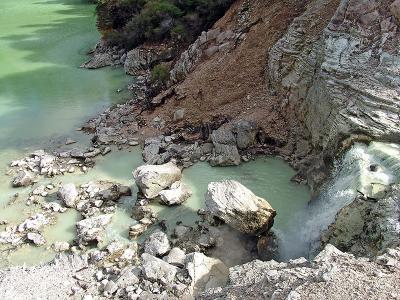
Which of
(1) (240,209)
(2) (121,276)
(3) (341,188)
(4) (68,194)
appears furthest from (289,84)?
(2) (121,276)

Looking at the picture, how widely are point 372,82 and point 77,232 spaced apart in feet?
27.9

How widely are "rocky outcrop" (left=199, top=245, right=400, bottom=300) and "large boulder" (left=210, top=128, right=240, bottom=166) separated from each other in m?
5.87

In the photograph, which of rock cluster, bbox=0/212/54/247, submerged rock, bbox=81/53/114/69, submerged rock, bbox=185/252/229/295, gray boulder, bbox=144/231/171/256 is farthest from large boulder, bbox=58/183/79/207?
submerged rock, bbox=81/53/114/69

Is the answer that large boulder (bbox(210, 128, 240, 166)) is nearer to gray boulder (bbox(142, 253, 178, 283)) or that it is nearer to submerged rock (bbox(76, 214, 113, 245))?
submerged rock (bbox(76, 214, 113, 245))

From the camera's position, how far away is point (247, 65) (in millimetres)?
17078

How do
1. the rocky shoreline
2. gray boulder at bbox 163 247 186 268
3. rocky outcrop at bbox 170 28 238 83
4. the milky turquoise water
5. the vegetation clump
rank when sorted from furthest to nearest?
the vegetation clump, rocky outcrop at bbox 170 28 238 83, the milky turquoise water, gray boulder at bbox 163 247 186 268, the rocky shoreline

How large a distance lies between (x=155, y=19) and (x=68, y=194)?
1364cm

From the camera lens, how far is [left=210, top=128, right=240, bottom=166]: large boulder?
46.2 feet

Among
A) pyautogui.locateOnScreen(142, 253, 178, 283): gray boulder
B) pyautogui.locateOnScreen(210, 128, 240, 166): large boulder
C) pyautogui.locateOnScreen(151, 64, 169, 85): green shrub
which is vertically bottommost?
pyautogui.locateOnScreen(142, 253, 178, 283): gray boulder

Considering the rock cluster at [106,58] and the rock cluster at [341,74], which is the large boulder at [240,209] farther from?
the rock cluster at [106,58]

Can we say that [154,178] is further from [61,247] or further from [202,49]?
[202,49]

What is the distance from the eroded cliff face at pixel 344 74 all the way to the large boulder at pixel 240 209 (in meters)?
2.80

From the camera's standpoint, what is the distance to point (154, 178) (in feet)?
41.8

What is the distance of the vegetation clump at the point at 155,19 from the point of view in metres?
21.6
